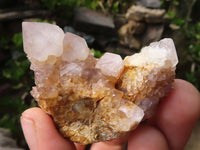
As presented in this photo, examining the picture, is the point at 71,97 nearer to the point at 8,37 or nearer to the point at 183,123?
the point at 183,123

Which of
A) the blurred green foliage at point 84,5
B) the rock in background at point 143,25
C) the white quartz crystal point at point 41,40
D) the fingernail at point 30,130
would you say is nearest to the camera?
the white quartz crystal point at point 41,40

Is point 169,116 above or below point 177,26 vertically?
above

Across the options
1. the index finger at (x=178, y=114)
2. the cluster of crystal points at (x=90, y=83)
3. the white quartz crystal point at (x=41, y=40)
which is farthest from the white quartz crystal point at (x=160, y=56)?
the white quartz crystal point at (x=41, y=40)

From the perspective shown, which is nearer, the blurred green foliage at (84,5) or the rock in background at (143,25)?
the blurred green foliage at (84,5)

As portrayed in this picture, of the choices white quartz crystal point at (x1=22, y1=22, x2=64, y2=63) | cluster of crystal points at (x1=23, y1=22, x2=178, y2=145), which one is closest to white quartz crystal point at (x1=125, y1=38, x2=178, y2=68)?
cluster of crystal points at (x1=23, y1=22, x2=178, y2=145)

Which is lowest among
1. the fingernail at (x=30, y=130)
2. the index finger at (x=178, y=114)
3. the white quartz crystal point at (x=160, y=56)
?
the fingernail at (x=30, y=130)

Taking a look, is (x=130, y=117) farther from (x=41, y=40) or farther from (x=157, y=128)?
(x=41, y=40)

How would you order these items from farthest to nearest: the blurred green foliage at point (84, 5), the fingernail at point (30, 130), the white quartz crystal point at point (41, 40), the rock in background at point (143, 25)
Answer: the rock in background at point (143, 25)
the blurred green foliage at point (84, 5)
the fingernail at point (30, 130)
the white quartz crystal point at point (41, 40)

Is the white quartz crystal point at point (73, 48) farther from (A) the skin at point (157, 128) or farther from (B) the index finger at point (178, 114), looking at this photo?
(B) the index finger at point (178, 114)

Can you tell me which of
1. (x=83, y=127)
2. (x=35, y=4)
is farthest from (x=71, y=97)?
(x=35, y=4)
